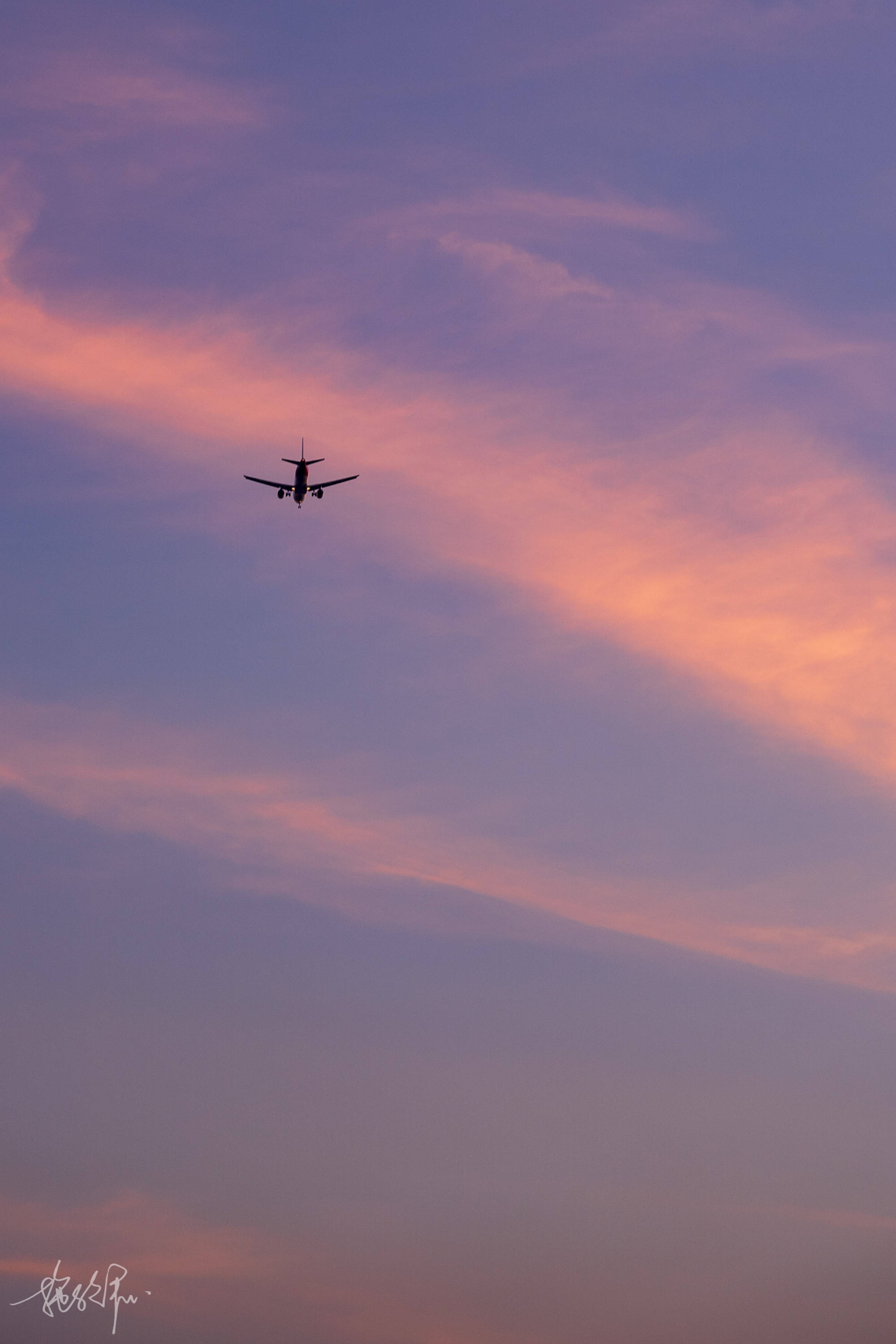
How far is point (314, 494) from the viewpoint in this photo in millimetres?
134250
